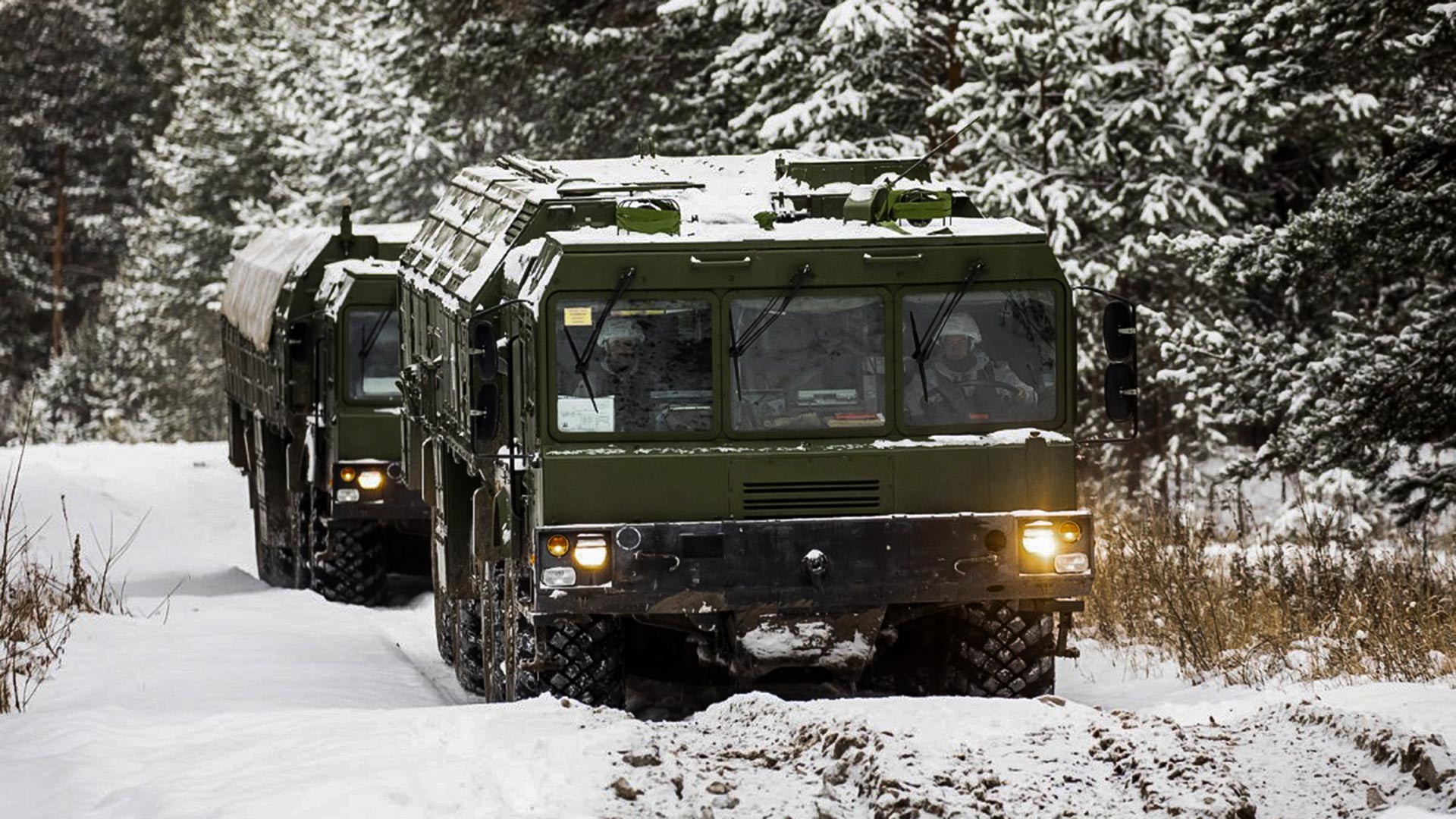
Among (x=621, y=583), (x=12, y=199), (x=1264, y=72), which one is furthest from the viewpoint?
(x=12, y=199)

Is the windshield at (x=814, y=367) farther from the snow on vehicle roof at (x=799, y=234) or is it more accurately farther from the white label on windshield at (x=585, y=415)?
the white label on windshield at (x=585, y=415)

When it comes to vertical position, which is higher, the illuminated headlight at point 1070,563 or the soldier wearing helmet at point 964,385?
the soldier wearing helmet at point 964,385

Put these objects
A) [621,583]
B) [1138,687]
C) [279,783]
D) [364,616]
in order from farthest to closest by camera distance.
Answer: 1. [364,616]
2. [1138,687]
3. [621,583]
4. [279,783]

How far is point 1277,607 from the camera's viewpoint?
13344mm

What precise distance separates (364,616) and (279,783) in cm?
893

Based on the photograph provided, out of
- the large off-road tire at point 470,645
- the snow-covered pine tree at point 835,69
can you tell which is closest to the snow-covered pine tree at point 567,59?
the snow-covered pine tree at point 835,69

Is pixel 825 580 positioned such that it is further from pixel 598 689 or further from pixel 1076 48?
pixel 1076 48

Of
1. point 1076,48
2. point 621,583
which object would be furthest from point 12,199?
point 621,583

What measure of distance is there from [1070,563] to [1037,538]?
194mm

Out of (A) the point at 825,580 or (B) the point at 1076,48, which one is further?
(B) the point at 1076,48

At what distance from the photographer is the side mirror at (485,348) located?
10969 millimetres

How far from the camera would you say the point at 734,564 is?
10914 mm

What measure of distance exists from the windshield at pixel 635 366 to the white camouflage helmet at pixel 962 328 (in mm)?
1068

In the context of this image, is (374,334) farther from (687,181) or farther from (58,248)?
(58,248)
